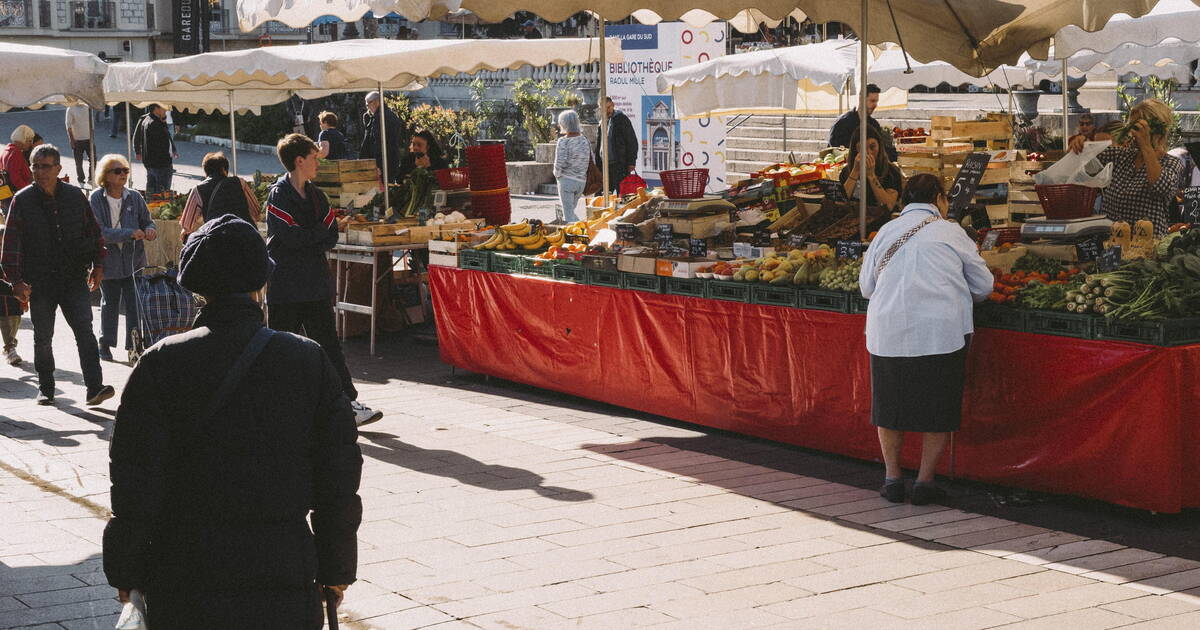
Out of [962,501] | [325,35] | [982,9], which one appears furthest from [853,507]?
[325,35]

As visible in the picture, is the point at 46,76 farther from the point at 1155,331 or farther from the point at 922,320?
the point at 1155,331

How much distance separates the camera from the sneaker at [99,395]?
32.2ft

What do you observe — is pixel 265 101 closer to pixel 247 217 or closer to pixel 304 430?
pixel 247 217

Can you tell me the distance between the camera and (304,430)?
3477 mm

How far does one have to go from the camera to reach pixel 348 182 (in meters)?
13.6

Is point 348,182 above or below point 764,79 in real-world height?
below

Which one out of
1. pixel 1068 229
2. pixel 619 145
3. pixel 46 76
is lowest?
pixel 1068 229

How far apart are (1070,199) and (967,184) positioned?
23.6 inches

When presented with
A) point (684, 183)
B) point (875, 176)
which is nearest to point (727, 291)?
point (684, 183)

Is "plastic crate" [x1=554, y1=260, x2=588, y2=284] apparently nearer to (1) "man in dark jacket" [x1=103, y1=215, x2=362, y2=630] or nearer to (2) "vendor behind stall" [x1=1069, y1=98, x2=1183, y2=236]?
(2) "vendor behind stall" [x1=1069, y1=98, x2=1183, y2=236]

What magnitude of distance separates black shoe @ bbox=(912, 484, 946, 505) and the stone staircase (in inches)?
588

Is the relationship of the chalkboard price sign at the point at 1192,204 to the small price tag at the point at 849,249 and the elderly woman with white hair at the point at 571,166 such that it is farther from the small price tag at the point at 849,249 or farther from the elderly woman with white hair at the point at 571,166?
the elderly woman with white hair at the point at 571,166

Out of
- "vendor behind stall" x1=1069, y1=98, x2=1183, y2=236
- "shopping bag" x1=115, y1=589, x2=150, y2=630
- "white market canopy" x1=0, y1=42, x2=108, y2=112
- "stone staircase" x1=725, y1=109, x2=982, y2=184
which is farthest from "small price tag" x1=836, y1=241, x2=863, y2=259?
"stone staircase" x1=725, y1=109, x2=982, y2=184

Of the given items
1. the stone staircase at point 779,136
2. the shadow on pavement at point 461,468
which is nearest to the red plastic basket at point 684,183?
the shadow on pavement at point 461,468
